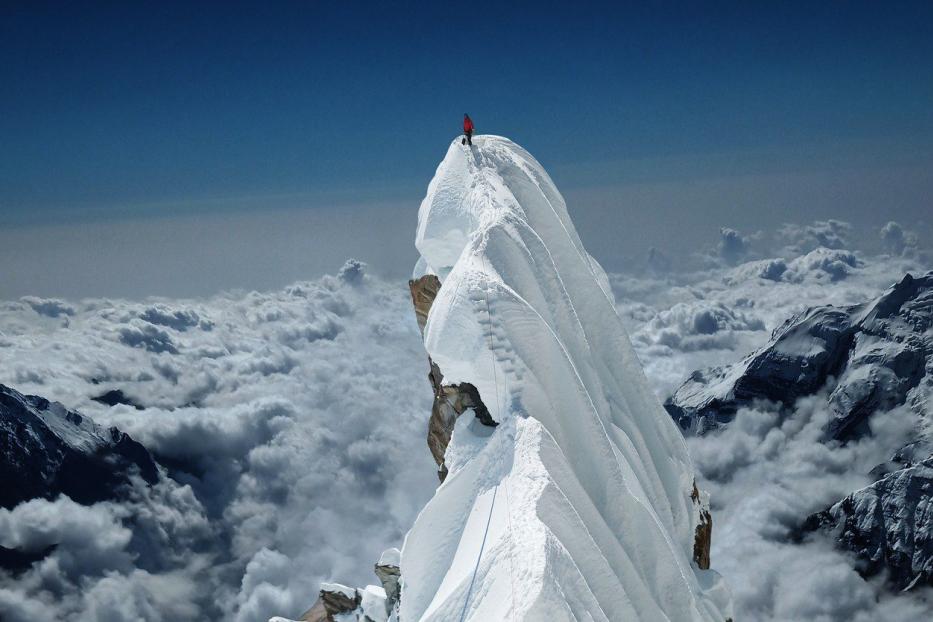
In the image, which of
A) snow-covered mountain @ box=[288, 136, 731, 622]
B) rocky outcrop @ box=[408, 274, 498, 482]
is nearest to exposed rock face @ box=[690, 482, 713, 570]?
snow-covered mountain @ box=[288, 136, 731, 622]

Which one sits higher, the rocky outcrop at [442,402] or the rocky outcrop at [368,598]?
the rocky outcrop at [442,402]

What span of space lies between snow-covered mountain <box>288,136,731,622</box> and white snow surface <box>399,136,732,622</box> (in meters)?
0.05

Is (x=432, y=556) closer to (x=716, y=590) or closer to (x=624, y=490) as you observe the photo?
(x=624, y=490)

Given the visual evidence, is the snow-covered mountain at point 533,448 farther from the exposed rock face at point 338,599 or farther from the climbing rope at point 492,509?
the exposed rock face at point 338,599

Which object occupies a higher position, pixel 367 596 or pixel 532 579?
pixel 532 579

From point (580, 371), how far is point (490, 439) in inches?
260

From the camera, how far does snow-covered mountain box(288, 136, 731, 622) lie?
46.3 feet

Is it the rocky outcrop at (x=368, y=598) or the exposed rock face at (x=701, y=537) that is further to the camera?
the rocky outcrop at (x=368, y=598)

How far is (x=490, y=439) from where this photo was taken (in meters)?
18.7

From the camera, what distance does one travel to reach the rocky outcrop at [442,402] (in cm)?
2052

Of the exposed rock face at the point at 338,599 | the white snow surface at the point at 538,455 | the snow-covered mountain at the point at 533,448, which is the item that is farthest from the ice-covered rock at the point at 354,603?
the white snow surface at the point at 538,455

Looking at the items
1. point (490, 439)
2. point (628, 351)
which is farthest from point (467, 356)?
point (628, 351)

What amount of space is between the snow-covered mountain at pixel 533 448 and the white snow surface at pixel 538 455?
0.16ft

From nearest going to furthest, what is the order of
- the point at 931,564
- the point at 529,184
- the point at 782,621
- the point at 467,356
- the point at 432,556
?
1. the point at 432,556
2. the point at 467,356
3. the point at 529,184
4. the point at 782,621
5. the point at 931,564
